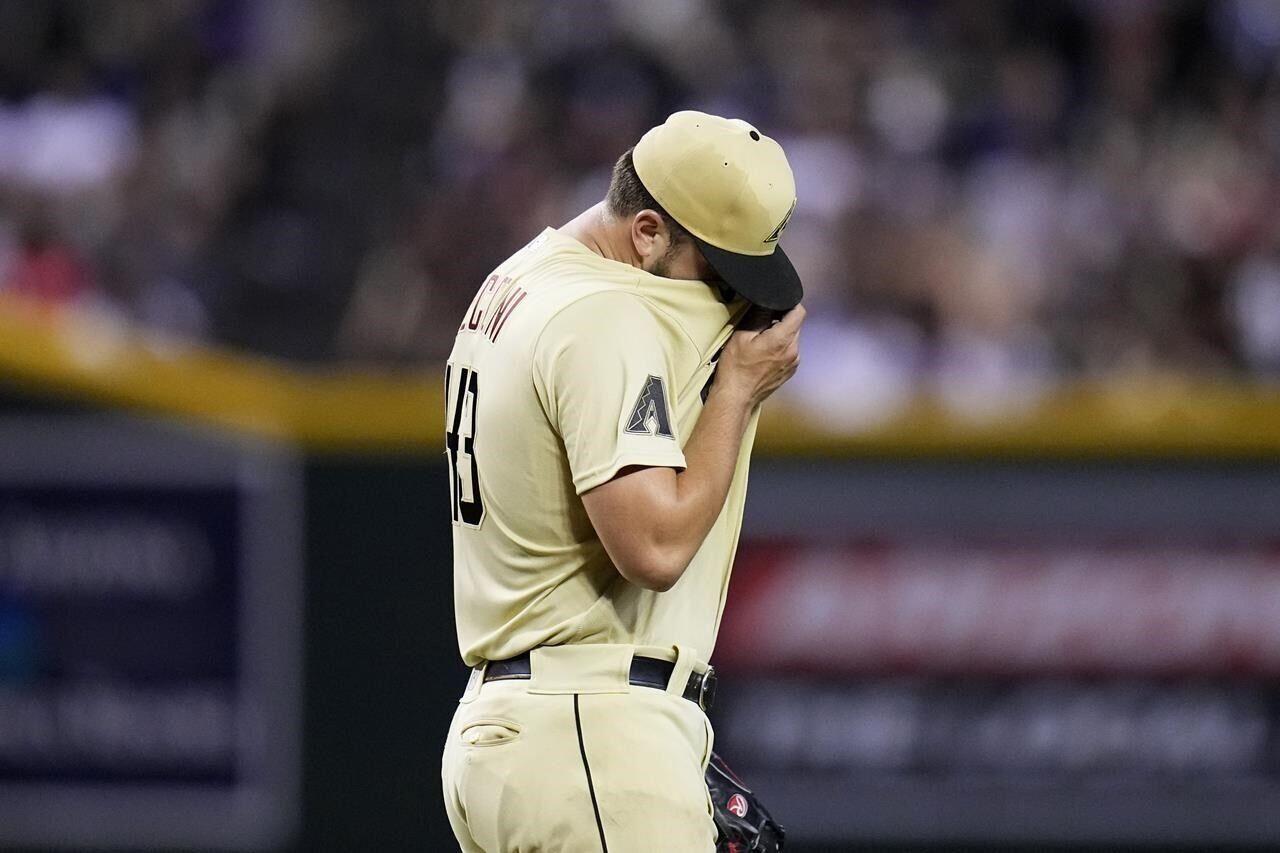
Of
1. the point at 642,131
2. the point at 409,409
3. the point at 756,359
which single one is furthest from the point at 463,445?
the point at 642,131

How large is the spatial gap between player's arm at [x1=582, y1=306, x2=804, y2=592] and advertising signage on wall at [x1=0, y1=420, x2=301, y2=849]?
4.13 meters

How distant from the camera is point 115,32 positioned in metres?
12.2

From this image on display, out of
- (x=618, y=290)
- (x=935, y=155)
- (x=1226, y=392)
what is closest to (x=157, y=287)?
(x=935, y=155)

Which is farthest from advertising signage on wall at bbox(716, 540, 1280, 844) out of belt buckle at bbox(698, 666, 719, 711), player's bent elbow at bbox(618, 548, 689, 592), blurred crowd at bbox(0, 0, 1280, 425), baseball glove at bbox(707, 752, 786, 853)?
player's bent elbow at bbox(618, 548, 689, 592)

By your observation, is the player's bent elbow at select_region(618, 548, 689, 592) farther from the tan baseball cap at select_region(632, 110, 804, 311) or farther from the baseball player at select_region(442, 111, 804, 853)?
the tan baseball cap at select_region(632, 110, 804, 311)

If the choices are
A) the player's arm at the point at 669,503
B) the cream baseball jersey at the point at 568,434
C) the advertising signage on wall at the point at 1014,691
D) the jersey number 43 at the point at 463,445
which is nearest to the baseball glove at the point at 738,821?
the cream baseball jersey at the point at 568,434

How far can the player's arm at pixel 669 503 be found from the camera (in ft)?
11.1

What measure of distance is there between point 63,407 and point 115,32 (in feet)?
17.3

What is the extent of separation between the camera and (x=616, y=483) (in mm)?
3373

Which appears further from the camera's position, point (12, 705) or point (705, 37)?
point (705, 37)

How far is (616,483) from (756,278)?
0.48 metres

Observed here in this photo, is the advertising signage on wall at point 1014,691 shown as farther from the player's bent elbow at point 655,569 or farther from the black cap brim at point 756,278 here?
the player's bent elbow at point 655,569

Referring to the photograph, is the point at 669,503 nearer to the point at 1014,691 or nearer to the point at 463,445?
the point at 463,445

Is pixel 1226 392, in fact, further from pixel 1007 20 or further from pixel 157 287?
pixel 157 287
